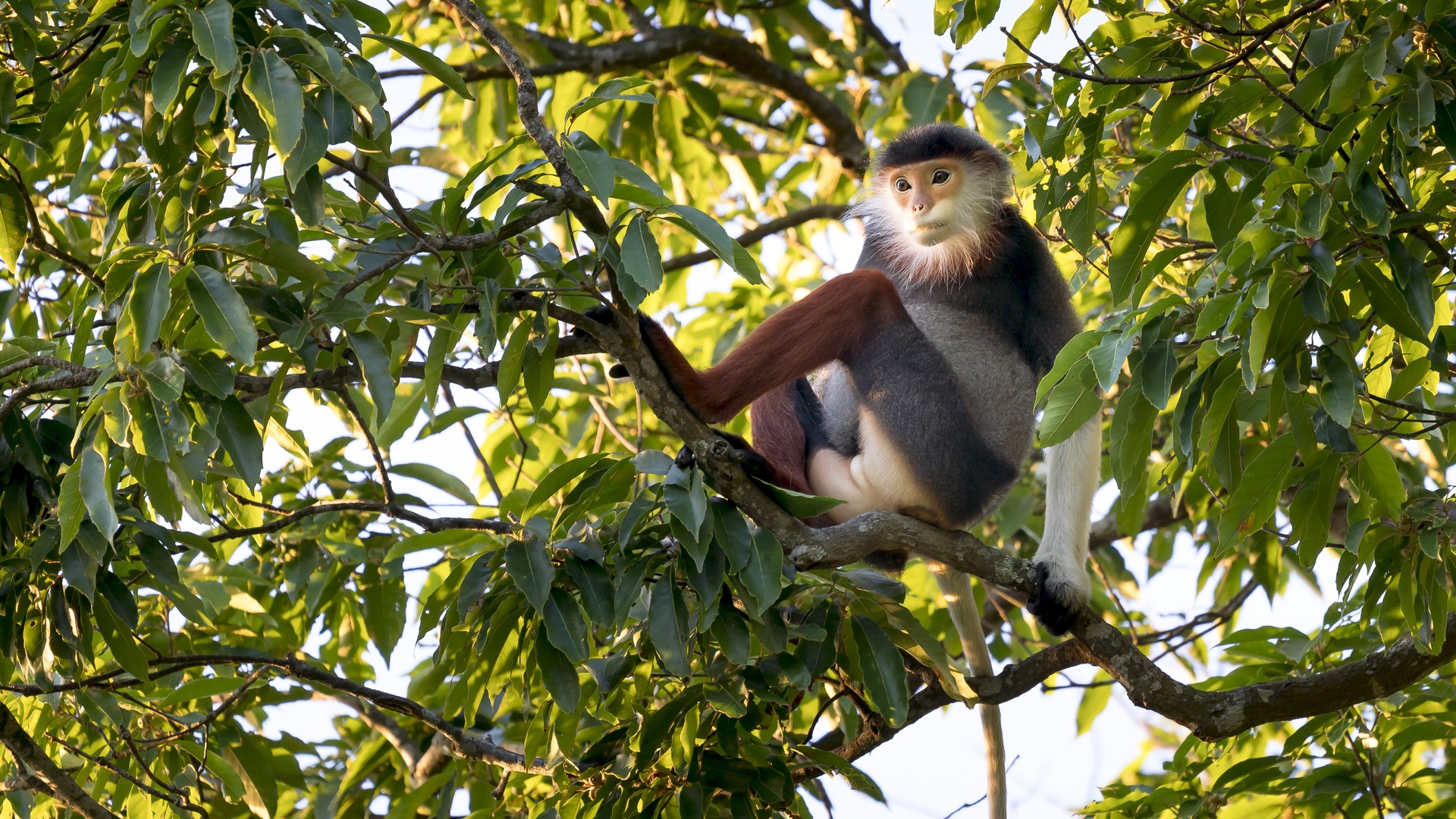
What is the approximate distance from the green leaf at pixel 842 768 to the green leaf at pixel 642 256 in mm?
1151

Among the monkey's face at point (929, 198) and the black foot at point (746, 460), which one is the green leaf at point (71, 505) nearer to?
the black foot at point (746, 460)


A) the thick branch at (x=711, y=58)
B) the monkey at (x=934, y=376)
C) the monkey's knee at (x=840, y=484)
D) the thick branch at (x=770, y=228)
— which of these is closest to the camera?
the monkey at (x=934, y=376)

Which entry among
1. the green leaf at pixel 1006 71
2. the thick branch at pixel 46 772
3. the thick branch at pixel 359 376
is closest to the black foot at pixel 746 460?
the thick branch at pixel 359 376

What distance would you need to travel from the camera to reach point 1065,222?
2.80m

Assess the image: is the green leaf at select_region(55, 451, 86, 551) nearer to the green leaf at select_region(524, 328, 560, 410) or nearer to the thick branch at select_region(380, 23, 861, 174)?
the green leaf at select_region(524, 328, 560, 410)

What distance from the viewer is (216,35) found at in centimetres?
187

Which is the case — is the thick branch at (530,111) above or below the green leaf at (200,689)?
above

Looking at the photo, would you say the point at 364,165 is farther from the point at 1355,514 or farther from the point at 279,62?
the point at 1355,514

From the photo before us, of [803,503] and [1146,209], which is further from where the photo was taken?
[803,503]

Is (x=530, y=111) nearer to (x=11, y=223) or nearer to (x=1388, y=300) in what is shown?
(x=11, y=223)

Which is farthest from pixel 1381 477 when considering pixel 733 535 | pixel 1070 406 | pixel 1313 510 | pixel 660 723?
pixel 660 723

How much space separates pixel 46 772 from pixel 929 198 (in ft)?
8.52

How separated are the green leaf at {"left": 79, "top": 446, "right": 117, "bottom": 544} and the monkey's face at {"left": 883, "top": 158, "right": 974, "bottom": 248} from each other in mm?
2307

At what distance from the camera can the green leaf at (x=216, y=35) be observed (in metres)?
1.84
